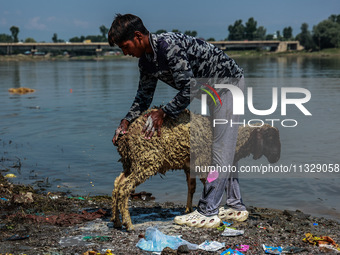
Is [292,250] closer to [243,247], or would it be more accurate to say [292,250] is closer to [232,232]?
[243,247]

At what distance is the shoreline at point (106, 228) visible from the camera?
20.4ft

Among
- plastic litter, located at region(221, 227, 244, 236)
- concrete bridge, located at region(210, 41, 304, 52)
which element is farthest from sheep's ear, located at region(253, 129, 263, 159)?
concrete bridge, located at region(210, 41, 304, 52)

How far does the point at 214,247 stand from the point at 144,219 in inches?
67.1

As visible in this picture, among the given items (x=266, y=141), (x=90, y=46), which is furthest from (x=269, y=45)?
(x=266, y=141)

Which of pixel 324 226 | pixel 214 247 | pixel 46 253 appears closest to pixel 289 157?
pixel 324 226

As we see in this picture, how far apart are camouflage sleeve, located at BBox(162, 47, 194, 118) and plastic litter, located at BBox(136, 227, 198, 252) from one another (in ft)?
5.50

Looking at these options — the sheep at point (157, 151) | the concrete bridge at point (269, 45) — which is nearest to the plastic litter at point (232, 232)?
the sheep at point (157, 151)

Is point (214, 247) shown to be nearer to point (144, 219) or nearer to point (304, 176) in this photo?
point (144, 219)

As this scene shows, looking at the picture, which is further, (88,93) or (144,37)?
(88,93)

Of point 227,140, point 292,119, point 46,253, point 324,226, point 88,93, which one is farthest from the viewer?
point 88,93

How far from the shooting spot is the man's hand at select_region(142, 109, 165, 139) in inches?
263

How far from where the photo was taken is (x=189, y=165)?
23.4 ft

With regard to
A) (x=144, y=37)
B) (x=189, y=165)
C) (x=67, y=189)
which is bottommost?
(x=67, y=189)

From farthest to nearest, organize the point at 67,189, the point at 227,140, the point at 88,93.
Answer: the point at 88,93, the point at 67,189, the point at 227,140
